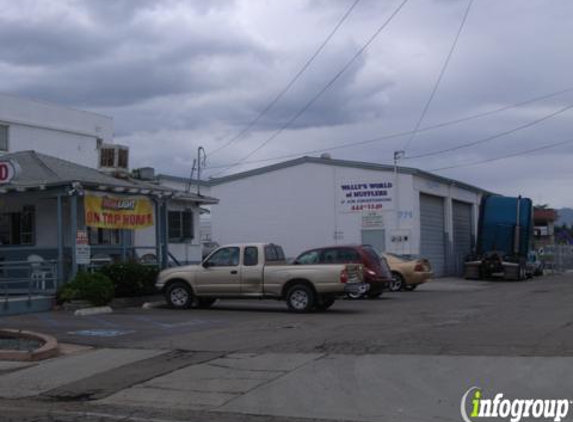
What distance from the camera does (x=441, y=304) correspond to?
21719 millimetres

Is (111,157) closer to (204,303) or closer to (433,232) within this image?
(204,303)

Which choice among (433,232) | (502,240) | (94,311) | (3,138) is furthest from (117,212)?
(433,232)

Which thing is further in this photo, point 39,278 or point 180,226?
point 180,226

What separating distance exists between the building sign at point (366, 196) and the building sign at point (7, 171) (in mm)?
22380

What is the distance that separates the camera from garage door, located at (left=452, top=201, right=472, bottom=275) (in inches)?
1864

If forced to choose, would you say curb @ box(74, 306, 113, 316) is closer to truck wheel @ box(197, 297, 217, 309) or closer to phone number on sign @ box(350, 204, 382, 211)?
truck wheel @ box(197, 297, 217, 309)

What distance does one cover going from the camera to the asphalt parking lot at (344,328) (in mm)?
12580

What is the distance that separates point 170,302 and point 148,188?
463 cm

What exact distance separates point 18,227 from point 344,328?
42.3ft

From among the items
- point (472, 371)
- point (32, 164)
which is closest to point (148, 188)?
point (32, 164)

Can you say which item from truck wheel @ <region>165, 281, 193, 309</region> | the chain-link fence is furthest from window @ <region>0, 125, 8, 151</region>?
the chain-link fence

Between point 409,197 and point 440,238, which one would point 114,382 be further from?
point 440,238

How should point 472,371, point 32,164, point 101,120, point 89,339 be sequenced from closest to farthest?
point 472,371, point 89,339, point 32,164, point 101,120

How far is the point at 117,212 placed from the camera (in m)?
23.4
